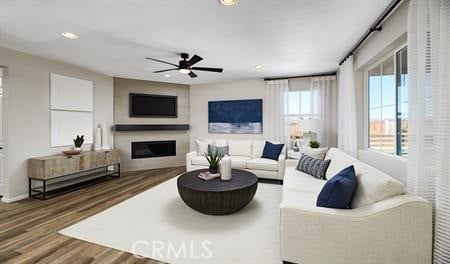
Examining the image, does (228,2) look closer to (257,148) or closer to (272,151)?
(272,151)

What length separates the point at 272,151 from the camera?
4738mm

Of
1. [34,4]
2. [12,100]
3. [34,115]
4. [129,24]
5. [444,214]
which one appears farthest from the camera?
[34,115]

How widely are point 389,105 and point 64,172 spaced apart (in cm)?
527

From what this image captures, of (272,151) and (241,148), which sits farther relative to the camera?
(241,148)

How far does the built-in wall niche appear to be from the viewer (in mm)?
3957

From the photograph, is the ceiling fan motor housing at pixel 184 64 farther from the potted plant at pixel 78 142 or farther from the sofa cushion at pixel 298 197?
the potted plant at pixel 78 142

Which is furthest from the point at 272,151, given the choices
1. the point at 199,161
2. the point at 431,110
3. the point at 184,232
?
the point at 431,110

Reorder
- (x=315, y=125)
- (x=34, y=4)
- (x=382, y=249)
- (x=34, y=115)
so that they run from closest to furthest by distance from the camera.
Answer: (x=382, y=249)
(x=34, y=4)
(x=34, y=115)
(x=315, y=125)

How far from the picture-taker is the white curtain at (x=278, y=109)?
5227mm

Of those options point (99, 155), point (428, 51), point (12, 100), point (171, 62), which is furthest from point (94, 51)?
point (428, 51)

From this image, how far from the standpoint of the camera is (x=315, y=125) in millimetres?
4387

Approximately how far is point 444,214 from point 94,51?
14.9 feet

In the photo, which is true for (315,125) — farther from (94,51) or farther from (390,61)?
(94,51)

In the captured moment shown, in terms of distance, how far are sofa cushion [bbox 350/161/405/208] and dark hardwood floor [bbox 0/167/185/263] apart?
6.37ft
